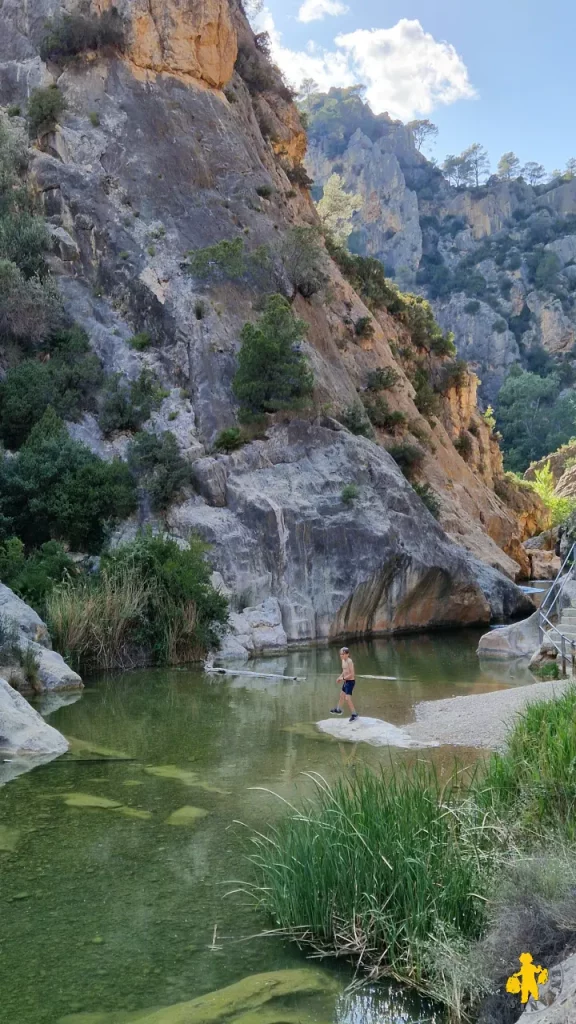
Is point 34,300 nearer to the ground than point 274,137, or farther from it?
nearer to the ground

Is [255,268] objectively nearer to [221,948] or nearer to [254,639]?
[254,639]

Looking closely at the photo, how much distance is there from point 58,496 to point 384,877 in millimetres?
19420

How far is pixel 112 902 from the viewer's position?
247 inches

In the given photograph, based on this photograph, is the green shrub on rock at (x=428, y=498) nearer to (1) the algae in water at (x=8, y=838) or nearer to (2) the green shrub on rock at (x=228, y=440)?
(2) the green shrub on rock at (x=228, y=440)

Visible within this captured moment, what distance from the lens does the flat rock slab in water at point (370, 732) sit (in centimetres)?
1143

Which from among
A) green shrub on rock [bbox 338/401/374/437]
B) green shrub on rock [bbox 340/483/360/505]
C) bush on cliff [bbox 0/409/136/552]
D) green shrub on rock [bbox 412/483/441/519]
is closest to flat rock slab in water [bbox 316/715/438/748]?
bush on cliff [bbox 0/409/136/552]

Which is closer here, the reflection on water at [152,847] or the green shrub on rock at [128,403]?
the reflection on water at [152,847]

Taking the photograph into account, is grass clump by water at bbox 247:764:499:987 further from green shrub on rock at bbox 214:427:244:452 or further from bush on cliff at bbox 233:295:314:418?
bush on cliff at bbox 233:295:314:418

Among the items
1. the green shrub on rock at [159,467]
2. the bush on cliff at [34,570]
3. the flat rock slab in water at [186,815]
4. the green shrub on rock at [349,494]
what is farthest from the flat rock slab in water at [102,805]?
the green shrub on rock at [349,494]

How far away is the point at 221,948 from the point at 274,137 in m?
45.7

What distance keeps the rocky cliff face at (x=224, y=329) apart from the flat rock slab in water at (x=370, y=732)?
467 inches

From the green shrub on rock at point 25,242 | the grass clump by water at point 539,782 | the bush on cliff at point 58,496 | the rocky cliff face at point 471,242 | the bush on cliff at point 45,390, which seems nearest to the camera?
the grass clump by water at point 539,782

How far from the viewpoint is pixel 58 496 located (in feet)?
76.5

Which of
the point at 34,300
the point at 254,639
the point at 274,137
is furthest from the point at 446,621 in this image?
the point at 274,137
